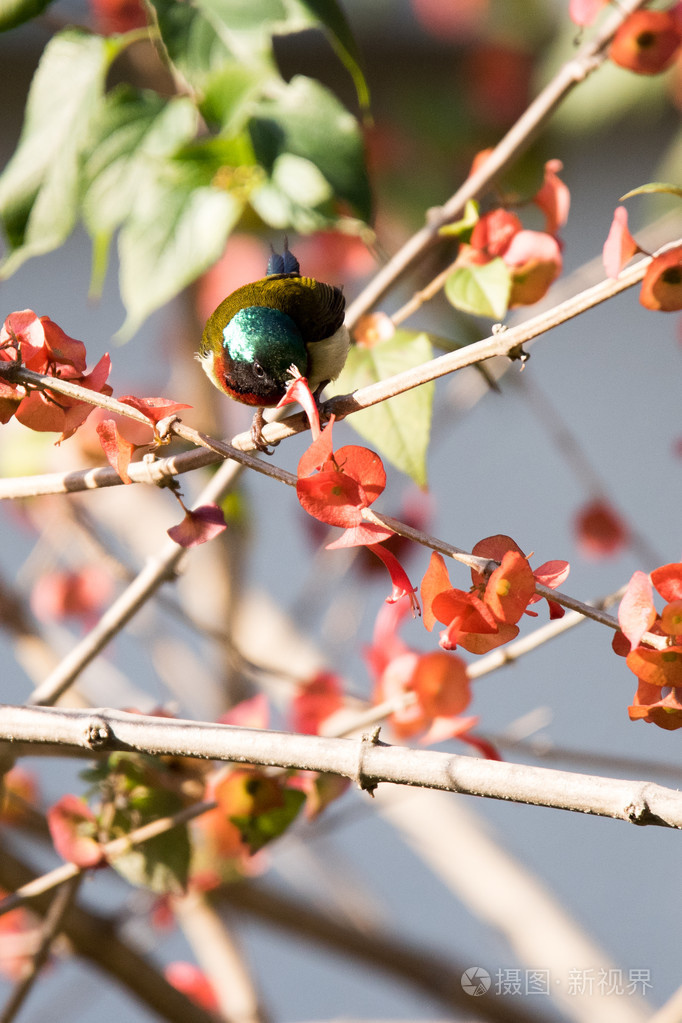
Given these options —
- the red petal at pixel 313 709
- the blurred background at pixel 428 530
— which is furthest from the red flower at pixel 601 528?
the red petal at pixel 313 709

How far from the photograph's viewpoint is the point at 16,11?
1.63 ft

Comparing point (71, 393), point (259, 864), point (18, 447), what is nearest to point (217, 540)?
point (18, 447)

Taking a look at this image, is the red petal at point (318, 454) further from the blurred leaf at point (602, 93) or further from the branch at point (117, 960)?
the blurred leaf at point (602, 93)

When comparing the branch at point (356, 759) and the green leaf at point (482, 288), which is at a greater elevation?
the green leaf at point (482, 288)

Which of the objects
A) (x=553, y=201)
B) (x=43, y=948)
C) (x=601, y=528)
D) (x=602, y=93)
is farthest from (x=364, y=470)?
(x=602, y=93)

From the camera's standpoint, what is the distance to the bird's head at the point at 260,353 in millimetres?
490

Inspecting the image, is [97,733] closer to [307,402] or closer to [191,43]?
[307,402]

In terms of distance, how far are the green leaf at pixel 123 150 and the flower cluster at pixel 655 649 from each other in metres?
0.37

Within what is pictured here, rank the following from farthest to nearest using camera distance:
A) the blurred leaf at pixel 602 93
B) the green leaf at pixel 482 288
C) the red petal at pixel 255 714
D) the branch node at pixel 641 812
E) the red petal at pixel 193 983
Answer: the blurred leaf at pixel 602 93
the red petal at pixel 193 983
the red petal at pixel 255 714
the green leaf at pixel 482 288
the branch node at pixel 641 812

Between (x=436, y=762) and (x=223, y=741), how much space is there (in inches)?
3.0

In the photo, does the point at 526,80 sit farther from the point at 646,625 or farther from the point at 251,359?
the point at 646,625

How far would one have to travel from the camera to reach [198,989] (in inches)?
34.1

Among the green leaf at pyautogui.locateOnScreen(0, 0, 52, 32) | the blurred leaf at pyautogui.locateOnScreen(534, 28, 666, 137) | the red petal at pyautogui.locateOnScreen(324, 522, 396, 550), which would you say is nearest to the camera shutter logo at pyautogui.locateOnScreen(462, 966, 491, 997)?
the red petal at pyautogui.locateOnScreen(324, 522, 396, 550)

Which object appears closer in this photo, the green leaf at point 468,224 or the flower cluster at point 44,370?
the flower cluster at point 44,370
